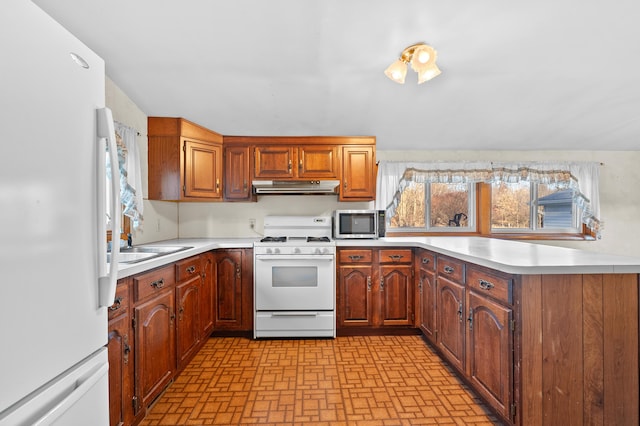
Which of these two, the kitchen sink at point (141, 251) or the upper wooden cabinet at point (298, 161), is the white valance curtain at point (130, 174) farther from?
the upper wooden cabinet at point (298, 161)

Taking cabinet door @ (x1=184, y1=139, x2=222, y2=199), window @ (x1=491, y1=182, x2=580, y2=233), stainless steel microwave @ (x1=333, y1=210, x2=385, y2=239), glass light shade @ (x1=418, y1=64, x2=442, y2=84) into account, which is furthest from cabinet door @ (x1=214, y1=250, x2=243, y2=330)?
window @ (x1=491, y1=182, x2=580, y2=233)

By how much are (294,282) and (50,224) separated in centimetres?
226

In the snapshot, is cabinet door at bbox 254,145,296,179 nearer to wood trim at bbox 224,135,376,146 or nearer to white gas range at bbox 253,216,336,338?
wood trim at bbox 224,135,376,146

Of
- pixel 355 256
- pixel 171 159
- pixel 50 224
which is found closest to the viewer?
pixel 50 224

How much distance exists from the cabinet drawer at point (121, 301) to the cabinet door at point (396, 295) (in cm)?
209

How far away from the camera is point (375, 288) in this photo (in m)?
2.96

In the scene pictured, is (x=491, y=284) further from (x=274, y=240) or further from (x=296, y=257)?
(x=274, y=240)

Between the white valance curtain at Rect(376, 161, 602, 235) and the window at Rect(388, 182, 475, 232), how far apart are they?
0.53 ft

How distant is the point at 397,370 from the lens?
2320 millimetres

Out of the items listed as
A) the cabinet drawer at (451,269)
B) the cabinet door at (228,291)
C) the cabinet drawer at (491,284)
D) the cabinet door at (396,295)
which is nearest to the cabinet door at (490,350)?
the cabinet drawer at (491,284)

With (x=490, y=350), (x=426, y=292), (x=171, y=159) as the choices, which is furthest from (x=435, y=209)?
(x=171, y=159)

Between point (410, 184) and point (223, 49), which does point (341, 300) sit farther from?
point (223, 49)

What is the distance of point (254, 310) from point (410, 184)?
7.32ft

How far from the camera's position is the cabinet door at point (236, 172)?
10.7 feet
